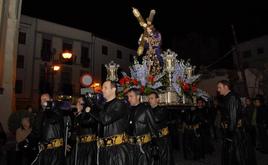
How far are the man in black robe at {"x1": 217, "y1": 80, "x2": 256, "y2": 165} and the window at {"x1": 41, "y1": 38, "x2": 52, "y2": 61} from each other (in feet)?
99.6

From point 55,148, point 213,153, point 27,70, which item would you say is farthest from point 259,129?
point 27,70

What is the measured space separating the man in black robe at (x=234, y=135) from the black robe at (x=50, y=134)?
3881mm

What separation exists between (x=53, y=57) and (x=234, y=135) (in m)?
31.0

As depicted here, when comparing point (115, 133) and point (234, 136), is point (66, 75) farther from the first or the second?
point (115, 133)

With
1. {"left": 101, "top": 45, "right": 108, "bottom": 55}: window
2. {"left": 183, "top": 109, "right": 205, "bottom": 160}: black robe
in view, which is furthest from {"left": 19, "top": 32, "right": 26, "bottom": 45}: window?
{"left": 183, "top": 109, "right": 205, "bottom": 160}: black robe

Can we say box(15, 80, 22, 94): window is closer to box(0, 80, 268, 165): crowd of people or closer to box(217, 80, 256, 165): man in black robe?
box(0, 80, 268, 165): crowd of people

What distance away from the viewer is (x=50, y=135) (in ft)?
20.3

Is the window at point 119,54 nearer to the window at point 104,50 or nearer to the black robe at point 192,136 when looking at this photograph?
the window at point 104,50

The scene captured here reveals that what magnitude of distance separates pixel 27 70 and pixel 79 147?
27912 millimetres

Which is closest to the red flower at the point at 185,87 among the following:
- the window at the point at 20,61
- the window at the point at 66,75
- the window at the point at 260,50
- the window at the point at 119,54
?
the window at the point at 20,61

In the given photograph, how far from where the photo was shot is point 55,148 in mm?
6207

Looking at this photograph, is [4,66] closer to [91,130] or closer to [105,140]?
[91,130]

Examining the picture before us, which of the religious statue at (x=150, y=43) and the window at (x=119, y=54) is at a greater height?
the window at (x=119, y=54)

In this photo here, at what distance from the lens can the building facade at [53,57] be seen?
32.1m
